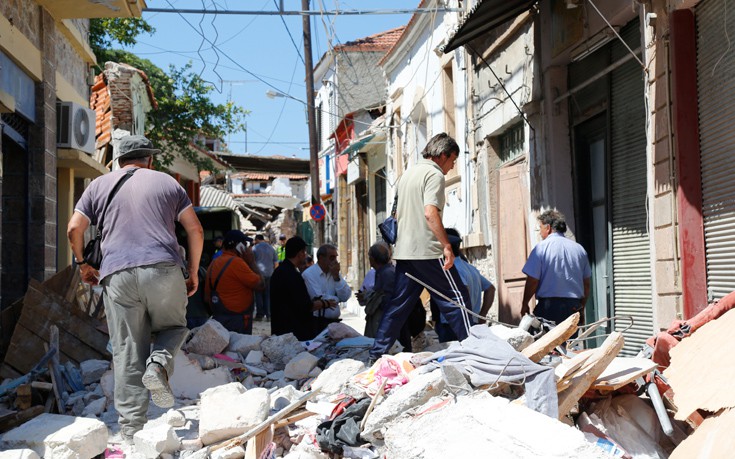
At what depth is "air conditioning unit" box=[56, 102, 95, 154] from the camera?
1067 cm

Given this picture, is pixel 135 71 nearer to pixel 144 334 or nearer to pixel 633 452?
pixel 144 334

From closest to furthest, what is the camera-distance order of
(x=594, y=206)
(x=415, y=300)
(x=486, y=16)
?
(x=415, y=300), (x=594, y=206), (x=486, y=16)

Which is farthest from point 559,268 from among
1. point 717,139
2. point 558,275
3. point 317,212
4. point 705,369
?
point 317,212

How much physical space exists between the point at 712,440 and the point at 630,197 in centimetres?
486

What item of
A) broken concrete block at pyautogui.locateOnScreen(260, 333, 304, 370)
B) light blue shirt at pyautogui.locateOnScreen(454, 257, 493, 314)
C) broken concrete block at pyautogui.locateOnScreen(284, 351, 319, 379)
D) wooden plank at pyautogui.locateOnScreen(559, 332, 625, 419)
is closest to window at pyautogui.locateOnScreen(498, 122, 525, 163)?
light blue shirt at pyautogui.locateOnScreen(454, 257, 493, 314)

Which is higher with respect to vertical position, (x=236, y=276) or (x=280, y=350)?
(x=236, y=276)

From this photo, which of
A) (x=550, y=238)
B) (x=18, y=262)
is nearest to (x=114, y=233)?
(x=550, y=238)

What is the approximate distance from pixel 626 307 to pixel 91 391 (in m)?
5.24

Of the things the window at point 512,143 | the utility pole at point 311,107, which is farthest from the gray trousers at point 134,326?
the utility pole at point 311,107

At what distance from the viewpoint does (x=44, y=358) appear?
6.39m

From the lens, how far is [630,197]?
8508 millimetres

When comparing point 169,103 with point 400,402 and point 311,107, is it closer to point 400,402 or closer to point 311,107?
point 311,107

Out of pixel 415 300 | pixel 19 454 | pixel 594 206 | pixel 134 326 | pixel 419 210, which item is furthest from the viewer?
pixel 594 206

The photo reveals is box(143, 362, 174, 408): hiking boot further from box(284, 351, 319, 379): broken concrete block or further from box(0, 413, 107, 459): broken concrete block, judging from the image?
box(284, 351, 319, 379): broken concrete block
